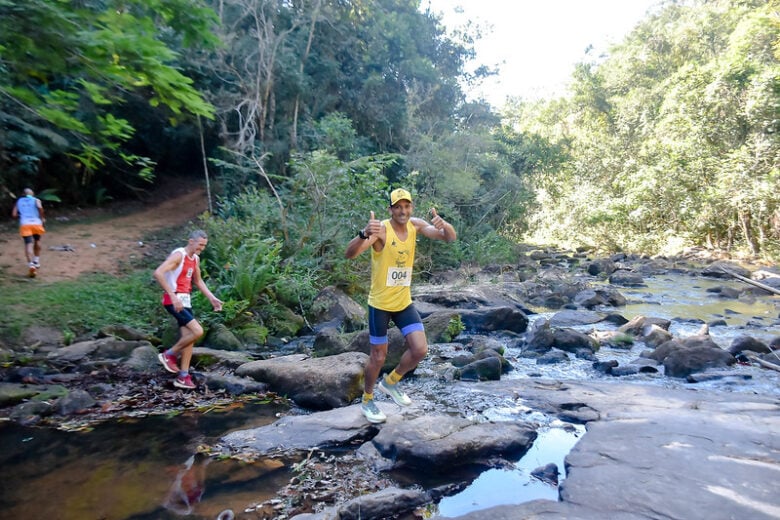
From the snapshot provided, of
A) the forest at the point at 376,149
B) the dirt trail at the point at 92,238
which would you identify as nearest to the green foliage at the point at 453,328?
the forest at the point at 376,149

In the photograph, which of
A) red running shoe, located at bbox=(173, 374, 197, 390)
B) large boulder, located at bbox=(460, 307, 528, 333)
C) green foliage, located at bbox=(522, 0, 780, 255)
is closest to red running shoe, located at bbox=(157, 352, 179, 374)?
red running shoe, located at bbox=(173, 374, 197, 390)

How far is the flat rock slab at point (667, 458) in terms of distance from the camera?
3.47 meters

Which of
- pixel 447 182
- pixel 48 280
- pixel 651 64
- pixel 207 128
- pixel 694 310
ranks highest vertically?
pixel 651 64

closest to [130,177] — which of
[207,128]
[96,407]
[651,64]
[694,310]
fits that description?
[207,128]

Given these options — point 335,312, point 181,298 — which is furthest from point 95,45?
point 335,312

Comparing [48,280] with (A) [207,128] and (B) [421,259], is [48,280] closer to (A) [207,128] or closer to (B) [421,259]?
(B) [421,259]

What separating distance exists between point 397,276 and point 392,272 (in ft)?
0.22

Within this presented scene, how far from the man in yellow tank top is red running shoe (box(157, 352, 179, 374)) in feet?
9.15

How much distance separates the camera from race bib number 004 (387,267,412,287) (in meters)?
5.04

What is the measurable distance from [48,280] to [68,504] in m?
9.06

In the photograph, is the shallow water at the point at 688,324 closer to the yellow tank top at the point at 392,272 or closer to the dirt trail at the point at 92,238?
the yellow tank top at the point at 392,272

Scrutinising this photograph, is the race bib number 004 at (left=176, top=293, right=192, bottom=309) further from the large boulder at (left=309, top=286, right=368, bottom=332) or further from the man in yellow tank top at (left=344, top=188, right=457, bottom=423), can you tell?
the large boulder at (left=309, top=286, right=368, bottom=332)

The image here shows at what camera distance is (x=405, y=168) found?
67.1 ft

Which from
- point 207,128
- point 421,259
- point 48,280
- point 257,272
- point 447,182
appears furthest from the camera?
point 207,128
